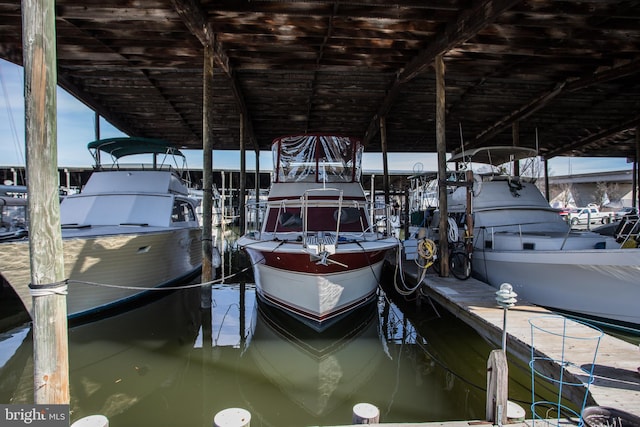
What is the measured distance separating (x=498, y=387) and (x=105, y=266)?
21.9 ft

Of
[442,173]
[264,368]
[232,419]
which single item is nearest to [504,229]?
[442,173]

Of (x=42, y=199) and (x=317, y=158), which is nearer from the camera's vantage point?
(x=42, y=199)

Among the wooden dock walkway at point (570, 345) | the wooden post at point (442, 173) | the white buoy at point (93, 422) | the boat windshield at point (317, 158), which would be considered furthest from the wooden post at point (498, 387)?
the boat windshield at point (317, 158)

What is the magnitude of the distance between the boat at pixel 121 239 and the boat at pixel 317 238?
205 centimetres

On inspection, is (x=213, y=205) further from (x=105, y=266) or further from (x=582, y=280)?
(x=582, y=280)

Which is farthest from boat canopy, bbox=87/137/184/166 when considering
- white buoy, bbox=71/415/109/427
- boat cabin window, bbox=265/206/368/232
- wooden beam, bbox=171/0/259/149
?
white buoy, bbox=71/415/109/427

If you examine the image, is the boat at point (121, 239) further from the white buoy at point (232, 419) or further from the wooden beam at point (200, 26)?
the white buoy at point (232, 419)

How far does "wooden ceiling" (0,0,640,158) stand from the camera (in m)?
7.04

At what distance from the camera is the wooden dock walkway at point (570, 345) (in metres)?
3.23

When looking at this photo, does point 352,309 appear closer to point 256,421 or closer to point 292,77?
point 256,421

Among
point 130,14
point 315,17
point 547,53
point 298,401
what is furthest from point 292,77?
point 298,401

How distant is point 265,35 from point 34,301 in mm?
7193

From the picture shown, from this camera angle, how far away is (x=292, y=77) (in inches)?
413

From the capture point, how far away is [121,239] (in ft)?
22.3
